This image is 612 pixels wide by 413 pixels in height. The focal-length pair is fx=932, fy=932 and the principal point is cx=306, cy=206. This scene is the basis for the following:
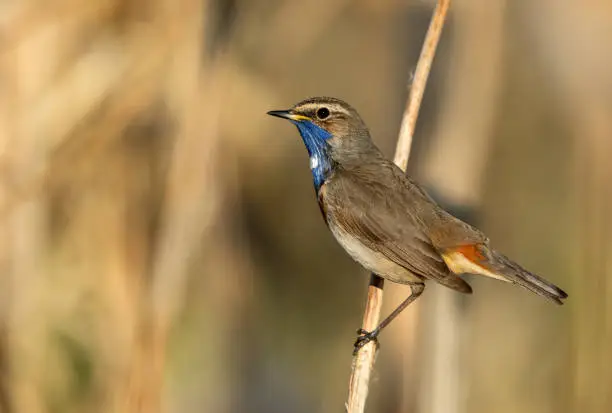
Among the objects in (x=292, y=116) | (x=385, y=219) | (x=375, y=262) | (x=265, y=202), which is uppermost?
(x=292, y=116)

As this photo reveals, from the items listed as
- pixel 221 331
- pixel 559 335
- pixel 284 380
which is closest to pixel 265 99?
pixel 221 331

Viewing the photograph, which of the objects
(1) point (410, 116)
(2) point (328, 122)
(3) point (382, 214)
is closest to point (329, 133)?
(2) point (328, 122)

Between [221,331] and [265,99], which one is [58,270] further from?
[265,99]

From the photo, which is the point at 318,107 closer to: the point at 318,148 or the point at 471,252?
the point at 318,148

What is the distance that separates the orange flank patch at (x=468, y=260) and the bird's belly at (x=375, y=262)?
20cm

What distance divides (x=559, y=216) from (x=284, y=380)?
7.18ft

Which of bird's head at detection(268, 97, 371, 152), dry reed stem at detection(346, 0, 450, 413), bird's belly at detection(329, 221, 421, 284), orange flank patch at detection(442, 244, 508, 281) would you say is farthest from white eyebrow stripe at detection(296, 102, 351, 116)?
orange flank patch at detection(442, 244, 508, 281)

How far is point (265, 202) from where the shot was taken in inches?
258

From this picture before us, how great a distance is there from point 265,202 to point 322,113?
185 cm

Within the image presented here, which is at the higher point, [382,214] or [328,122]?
[328,122]

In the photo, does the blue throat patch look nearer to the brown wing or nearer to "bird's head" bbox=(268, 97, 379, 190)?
"bird's head" bbox=(268, 97, 379, 190)

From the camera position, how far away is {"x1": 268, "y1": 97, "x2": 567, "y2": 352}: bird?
4457 millimetres

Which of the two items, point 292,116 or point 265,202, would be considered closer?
point 292,116

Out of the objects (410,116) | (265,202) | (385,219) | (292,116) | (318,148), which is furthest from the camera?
(265,202)
